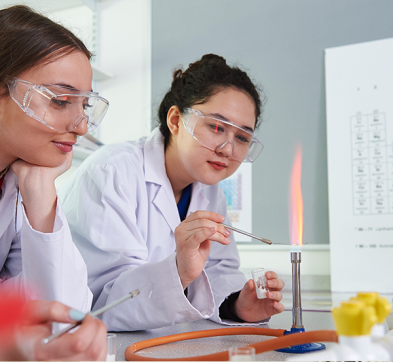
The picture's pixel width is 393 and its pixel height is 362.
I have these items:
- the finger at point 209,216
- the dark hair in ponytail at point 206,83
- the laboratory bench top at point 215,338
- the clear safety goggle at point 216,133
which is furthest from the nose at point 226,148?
the laboratory bench top at point 215,338

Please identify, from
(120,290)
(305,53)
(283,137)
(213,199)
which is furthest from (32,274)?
(305,53)

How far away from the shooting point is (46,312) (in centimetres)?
45

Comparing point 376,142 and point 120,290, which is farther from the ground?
point 376,142

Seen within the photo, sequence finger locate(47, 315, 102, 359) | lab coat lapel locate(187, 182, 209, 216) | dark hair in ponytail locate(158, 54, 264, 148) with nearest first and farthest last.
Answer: finger locate(47, 315, 102, 359) → dark hair in ponytail locate(158, 54, 264, 148) → lab coat lapel locate(187, 182, 209, 216)

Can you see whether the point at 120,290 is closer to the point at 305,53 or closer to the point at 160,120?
the point at 160,120

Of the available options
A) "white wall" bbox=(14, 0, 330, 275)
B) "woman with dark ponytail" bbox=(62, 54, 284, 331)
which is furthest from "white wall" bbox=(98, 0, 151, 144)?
"woman with dark ponytail" bbox=(62, 54, 284, 331)

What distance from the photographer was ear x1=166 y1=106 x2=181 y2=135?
1432 mm

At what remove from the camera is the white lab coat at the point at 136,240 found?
3.07 ft

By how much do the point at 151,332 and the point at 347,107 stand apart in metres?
1.58

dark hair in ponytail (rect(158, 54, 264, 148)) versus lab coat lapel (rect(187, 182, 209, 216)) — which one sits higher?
dark hair in ponytail (rect(158, 54, 264, 148))

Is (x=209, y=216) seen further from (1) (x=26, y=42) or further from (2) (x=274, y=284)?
(1) (x=26, y=42)

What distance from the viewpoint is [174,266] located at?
93 centimetres

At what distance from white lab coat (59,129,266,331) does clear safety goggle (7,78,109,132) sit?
12.6 inches

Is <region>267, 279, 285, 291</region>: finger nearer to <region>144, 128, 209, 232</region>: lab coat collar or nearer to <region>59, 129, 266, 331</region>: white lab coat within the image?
<region>59, 129, 266, 331</region>: white lab coat
